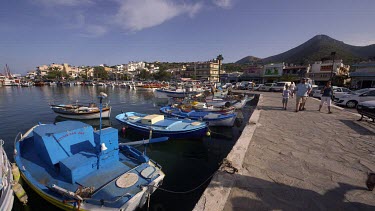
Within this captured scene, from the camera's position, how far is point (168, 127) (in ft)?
38.5

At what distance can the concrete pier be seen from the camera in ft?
11.3

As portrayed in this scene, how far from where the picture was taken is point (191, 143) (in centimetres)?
1199

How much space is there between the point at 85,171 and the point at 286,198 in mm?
5897

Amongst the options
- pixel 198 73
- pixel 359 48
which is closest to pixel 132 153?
pixel 198 73

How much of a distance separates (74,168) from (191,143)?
7.58 meters

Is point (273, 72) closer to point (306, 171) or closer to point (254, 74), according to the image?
point (254, 74)

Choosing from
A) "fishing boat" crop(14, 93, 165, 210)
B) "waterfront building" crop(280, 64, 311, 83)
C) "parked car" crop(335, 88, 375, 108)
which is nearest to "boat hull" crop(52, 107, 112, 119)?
"fishing boat" crop(14, 93, 165, 210)

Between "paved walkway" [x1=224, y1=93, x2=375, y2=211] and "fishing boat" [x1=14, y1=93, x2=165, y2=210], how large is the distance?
3.12 m

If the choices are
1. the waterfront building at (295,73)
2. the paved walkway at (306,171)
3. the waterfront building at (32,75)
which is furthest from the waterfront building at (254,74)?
the waterfront building at (32,75)

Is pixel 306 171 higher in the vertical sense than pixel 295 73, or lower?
lower

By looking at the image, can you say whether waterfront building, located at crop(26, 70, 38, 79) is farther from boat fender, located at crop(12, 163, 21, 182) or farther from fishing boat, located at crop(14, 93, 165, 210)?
fishing boat, located at crop(14, 93, 165, 210)

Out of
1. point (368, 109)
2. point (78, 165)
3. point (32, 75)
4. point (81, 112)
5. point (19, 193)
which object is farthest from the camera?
point (32, 75)

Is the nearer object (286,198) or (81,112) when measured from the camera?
(286,198)

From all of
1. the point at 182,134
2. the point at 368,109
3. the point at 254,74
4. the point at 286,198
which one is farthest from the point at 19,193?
the point at 254,74
